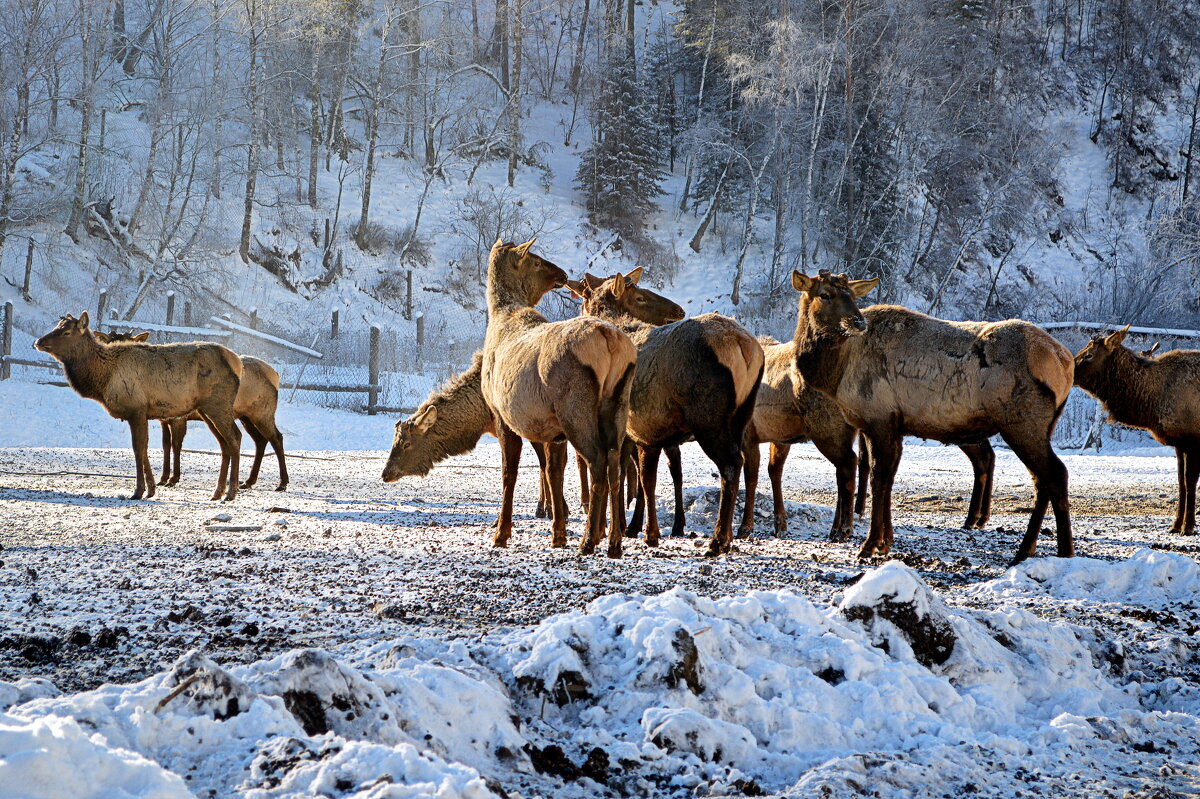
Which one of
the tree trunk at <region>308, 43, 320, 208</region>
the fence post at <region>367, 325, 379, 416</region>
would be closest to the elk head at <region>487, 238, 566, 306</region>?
the fence post at <region>367, 325, 379, 416</region>

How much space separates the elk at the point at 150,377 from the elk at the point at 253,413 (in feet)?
3.73

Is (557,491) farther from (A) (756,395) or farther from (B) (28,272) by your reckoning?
(B) (28,272)

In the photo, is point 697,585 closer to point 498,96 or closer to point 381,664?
point 381,664

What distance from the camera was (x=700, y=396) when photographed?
7797 mm

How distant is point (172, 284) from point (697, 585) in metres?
35.8

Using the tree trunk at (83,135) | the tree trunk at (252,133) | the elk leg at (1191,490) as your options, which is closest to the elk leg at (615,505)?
the elk leg at (1191,490)

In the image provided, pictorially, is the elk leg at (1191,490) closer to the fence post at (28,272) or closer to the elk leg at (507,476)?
the elk leg at (507,476)

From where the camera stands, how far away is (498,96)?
61531 millimetres

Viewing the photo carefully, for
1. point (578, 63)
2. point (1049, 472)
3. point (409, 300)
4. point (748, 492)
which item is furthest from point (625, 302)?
point (578, 63)

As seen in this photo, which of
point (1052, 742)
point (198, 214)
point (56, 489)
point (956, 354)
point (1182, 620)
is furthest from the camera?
point (198, 214)

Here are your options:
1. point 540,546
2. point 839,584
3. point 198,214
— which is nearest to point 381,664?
point 839,584

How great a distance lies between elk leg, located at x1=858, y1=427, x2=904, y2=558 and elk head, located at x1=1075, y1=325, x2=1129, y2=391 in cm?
487

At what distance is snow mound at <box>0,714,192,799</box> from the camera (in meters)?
2.13

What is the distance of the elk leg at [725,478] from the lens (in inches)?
291
